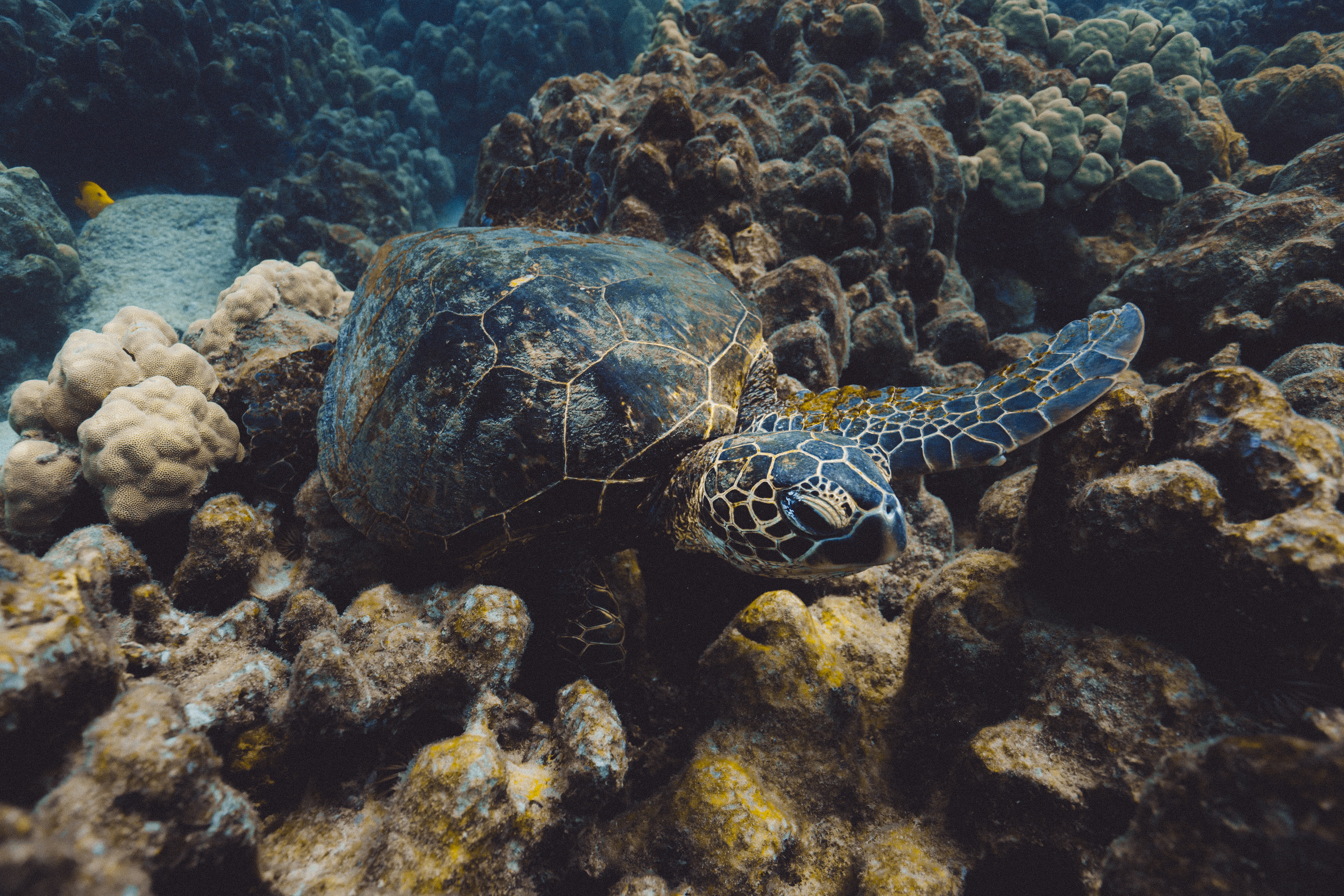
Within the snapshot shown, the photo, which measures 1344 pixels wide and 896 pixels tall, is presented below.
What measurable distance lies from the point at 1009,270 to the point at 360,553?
725cm

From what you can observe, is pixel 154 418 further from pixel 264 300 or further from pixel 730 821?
pixel 730 821

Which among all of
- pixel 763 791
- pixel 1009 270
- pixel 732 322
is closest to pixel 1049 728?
pixel 763 791

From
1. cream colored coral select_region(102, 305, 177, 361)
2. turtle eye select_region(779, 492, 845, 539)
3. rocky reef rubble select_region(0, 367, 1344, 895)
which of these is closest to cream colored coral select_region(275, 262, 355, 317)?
cream colored coral select_region(102, 305, 177, 361)

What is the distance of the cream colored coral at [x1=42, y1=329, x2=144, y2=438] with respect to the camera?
2068 mm

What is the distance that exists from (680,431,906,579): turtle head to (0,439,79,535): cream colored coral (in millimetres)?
2611

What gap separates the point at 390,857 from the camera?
1105 millimetres

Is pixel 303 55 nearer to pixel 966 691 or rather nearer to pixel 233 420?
pixel 233 420

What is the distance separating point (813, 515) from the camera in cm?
160

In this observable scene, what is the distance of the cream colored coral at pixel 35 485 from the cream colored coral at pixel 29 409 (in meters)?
0.11

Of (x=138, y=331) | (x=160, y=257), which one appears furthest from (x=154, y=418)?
(x=160, y=257)

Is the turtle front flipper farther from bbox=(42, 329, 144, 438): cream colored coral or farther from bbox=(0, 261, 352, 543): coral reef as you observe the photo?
bbox=(42, 329, 144, 438): cream colored coral

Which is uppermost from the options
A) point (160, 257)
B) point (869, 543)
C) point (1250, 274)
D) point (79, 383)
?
point (1250, 274)

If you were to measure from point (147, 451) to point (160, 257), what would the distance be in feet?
34.3

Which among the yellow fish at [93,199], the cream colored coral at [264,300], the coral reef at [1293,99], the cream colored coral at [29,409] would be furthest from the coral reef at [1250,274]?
the yellow fish at [93,199]
